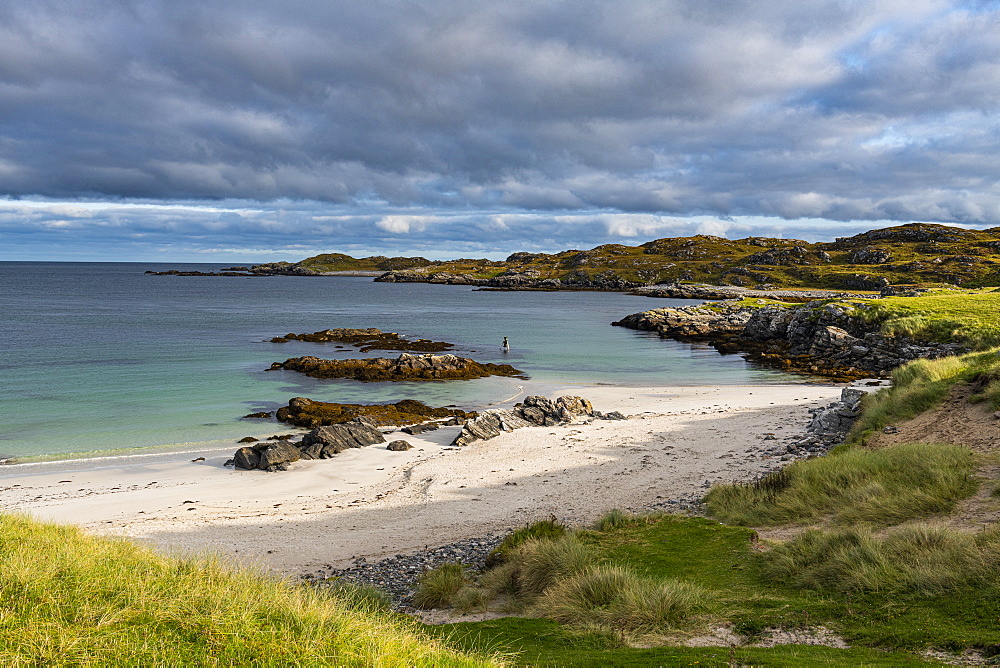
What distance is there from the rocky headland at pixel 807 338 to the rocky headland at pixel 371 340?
27.7 metres

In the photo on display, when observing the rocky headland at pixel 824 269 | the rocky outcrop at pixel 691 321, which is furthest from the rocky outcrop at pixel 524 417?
→ the rocky headland at pixel 824 269

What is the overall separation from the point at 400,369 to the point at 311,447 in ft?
63.3

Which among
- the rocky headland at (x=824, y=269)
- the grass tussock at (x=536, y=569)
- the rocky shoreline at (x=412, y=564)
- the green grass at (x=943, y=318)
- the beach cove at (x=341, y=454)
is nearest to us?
the grass tussock at (x=536, y=569)

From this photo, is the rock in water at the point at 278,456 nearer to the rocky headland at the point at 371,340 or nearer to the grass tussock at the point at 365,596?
the grass tussock at the point at 365,596

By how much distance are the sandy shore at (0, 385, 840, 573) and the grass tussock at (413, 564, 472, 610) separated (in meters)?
3.03

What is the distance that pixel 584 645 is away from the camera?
671 centimetres

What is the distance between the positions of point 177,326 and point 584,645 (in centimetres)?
7523

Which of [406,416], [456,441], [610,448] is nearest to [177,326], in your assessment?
[406,416]

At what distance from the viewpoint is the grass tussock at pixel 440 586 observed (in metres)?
9.52

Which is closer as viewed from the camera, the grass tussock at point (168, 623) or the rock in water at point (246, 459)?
the grass tussock at point (168, 623)

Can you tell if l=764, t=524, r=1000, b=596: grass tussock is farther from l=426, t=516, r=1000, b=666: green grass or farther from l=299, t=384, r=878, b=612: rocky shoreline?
l=299, t=384, r=878, b=612: rocky shoreline

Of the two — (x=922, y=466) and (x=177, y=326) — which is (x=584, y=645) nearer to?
(x=922, y=466)

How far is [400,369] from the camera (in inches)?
1655

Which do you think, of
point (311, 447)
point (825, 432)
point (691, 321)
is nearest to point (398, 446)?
point (311, 447)
